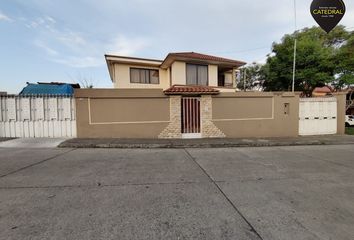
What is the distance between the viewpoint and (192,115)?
11.3 meters

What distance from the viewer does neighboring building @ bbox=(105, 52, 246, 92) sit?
1609 centimetres

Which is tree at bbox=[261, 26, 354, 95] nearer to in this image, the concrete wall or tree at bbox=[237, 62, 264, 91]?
tree at bbox=[237, 62, 264, 91]

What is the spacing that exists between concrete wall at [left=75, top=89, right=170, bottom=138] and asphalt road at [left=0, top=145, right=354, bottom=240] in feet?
12.0

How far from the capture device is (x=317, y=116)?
12.7 m

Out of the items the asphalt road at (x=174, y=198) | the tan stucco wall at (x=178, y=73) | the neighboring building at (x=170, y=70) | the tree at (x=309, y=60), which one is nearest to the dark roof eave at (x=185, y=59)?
the neighboring building at (x=170, y=70)

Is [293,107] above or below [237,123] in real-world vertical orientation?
A: above

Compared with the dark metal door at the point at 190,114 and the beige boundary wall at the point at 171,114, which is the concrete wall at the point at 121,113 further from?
the dark metal door at the point at 190,114

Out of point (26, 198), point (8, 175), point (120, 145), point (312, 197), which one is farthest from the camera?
point (120, 145)

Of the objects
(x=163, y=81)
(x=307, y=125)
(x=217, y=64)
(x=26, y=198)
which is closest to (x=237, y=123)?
(x=307, y=125)

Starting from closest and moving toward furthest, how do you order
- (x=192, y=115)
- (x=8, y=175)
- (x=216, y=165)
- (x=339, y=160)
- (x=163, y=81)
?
(x=8, y=175) → (x=216, y=165) → (x=339, y=160) → (x=192, y=115) → (x=163, y=81)

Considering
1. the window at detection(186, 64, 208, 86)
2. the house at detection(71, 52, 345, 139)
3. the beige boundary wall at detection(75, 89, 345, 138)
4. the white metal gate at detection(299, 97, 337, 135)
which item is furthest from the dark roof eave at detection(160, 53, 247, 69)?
the white metal gate at detection(299, 97, 337, 135)

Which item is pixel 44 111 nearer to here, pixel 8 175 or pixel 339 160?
pixel 8 175

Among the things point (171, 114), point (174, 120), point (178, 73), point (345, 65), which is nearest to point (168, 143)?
point (174, 120)

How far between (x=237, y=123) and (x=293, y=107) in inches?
147
